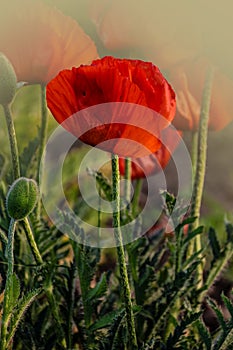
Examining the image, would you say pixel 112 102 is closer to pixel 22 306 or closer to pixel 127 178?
pixel 22 306

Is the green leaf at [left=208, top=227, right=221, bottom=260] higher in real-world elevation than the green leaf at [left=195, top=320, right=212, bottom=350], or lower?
higher

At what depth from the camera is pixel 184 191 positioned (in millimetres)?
1076

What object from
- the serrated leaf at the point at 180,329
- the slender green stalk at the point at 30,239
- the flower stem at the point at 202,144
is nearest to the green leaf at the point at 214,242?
the flower stem at the point at 202,144

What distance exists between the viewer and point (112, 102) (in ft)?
2.31

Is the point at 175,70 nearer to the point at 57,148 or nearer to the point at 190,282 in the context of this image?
the point at 190,282

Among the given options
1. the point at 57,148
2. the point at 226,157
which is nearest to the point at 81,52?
the point at 57,148

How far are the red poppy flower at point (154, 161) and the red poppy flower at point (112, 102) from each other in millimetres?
239

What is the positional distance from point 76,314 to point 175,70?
368mm

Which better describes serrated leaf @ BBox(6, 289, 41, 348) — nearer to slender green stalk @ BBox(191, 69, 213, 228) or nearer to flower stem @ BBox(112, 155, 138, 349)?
flower stem @ BBox(112, 155, 138, 349)

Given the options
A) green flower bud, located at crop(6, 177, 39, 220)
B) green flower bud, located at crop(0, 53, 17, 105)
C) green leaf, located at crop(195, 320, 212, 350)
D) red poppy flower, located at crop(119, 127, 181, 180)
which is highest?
green flower bud, located at crop(0, 53, 17, 105)

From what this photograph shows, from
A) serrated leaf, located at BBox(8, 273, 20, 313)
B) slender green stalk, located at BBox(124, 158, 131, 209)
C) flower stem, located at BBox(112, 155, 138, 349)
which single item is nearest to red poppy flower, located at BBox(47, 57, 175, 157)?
flower stem, located at BBox(112, 155, 138, 349)

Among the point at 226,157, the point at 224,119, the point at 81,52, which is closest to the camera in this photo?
the point at 81,52

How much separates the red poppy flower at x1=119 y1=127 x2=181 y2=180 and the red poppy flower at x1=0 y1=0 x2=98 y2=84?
0.16 metres

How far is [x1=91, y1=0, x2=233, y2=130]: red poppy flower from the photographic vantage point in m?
0.92
